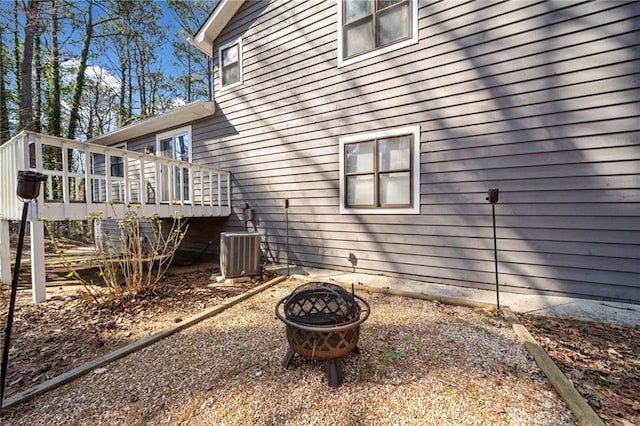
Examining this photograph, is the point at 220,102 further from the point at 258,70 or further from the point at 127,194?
the point at 127,194

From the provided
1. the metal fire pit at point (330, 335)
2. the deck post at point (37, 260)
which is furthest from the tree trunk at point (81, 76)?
the metal fire pit at point (330, 335)

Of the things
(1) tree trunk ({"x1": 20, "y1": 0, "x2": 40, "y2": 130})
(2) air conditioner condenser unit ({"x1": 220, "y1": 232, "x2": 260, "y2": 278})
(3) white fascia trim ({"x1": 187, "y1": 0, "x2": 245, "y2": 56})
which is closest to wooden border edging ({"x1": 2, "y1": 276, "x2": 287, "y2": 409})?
(2) air conditioner condenser unit ({"x1": 220, "y1": 232, "x2": 260, "y2": 278})

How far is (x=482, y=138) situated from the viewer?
354cm

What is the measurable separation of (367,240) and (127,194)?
4.10m

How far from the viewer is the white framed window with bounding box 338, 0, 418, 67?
13.3ft

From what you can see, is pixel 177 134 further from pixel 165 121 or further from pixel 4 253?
pixel 4 253

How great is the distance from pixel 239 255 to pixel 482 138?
4.02 meters

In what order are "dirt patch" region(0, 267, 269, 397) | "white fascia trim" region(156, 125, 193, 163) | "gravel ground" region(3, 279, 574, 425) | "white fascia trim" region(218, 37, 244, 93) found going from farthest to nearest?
"white fascia trim" region(156, 125, 193, 163) → "white fascia trim" region(218, 37, 244, 93) → "dirt patch" region(0, 267, 269, 397) → "gravel ground" region(3, 279, 574, 425)

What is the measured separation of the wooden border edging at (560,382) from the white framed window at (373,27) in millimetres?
4062

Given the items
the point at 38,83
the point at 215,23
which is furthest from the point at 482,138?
the point at 38,83

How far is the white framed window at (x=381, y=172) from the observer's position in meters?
4.05

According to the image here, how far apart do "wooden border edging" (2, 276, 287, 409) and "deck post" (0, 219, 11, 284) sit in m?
3.87

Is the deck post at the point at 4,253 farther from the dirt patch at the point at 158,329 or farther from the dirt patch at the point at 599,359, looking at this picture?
the dirt patch at the point at 599,359

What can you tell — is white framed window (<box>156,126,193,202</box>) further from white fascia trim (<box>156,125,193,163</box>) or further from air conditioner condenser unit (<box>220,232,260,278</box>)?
air conditioner condenser unit (<box>220,232,260,278</box>)
